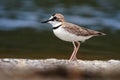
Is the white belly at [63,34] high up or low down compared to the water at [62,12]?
down

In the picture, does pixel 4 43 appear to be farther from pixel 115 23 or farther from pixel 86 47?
pixel 115 23

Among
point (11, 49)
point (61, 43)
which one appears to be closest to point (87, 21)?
point (61, 43)

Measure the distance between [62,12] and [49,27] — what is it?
251 centimetres

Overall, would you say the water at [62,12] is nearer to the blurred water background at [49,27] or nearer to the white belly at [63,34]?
the blurred water background at [49,27]

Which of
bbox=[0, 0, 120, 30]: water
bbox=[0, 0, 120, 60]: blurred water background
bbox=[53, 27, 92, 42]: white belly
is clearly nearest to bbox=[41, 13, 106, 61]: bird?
bbox=[53, 27, 92, 42]: white belly

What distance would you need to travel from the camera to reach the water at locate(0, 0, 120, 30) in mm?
19797

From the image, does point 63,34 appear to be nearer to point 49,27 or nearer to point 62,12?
A: point 49,27

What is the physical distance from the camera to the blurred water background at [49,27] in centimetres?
1487

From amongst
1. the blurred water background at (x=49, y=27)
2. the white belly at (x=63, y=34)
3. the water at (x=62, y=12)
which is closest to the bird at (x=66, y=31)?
the white belly at (x=63, y=34)

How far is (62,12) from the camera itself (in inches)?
859

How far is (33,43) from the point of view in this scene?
16.3 metres

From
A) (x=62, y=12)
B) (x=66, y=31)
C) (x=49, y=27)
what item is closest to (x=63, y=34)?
(x=66, y=31)

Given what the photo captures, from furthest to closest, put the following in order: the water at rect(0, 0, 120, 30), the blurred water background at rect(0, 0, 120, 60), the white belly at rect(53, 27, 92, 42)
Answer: the water at rect(0, 0, 120, 30)
the blurred water background at rect(0, 0, 120, 60)
the white belly at rect(53, 27, 92, 42)

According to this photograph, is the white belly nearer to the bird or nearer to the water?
the bird
